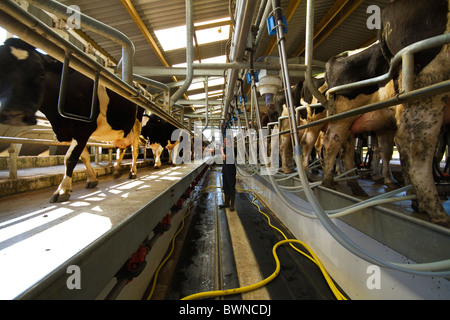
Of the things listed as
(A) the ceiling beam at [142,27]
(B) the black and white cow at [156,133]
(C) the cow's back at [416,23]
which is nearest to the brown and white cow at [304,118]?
(C) the cow's back at [416,23]

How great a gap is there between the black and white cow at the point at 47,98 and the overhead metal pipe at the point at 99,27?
1.58 feet

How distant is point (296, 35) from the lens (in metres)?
3.84

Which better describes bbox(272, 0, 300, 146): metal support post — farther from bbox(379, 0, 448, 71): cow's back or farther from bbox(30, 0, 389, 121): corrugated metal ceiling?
bbox(30, 0, 389, 121): corrugated metal ceiling

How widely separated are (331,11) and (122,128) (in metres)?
4.05

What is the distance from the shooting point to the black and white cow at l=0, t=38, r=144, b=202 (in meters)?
1.02

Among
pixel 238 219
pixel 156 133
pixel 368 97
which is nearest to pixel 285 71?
pixel 368 97

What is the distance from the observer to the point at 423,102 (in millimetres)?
842

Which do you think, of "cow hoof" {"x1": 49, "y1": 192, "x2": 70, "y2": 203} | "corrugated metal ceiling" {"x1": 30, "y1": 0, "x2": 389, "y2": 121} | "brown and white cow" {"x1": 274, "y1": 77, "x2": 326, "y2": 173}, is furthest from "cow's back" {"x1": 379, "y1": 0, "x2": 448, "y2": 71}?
"cow hoof" {"x1": 49, "y1": 192, "x2": 70, "y2": 203}

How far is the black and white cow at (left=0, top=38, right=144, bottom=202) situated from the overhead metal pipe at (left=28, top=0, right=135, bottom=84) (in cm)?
48

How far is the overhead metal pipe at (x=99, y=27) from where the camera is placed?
80 centimetres

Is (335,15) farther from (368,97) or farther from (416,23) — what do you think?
(416,23)

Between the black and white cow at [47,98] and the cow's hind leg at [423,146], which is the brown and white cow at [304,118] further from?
the black and white cow at [47,98]

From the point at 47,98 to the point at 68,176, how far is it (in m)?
0.60
